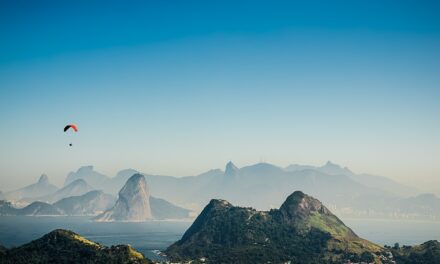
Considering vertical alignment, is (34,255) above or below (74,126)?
A: below

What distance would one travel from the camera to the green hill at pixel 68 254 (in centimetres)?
18162

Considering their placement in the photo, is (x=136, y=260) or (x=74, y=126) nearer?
(x=74, y=126)

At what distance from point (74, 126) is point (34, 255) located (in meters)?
62.4

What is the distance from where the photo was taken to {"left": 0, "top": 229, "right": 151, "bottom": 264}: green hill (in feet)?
596

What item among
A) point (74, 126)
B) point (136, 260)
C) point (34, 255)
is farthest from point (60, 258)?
point (74, 126)

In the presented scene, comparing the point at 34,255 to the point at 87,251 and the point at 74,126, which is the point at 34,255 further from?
the point at 74,126

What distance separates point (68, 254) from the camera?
622ft

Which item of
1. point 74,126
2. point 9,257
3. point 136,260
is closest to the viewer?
point 74,126

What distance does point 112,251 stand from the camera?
192875 millimetres

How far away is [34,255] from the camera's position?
185 meters

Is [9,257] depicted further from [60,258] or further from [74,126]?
[74,126]

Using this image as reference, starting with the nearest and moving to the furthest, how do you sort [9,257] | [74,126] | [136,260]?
[74,126] < [9,257] < [136,260]

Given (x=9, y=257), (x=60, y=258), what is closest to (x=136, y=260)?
(x=60, y=258)

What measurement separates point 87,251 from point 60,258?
11.1 meters
